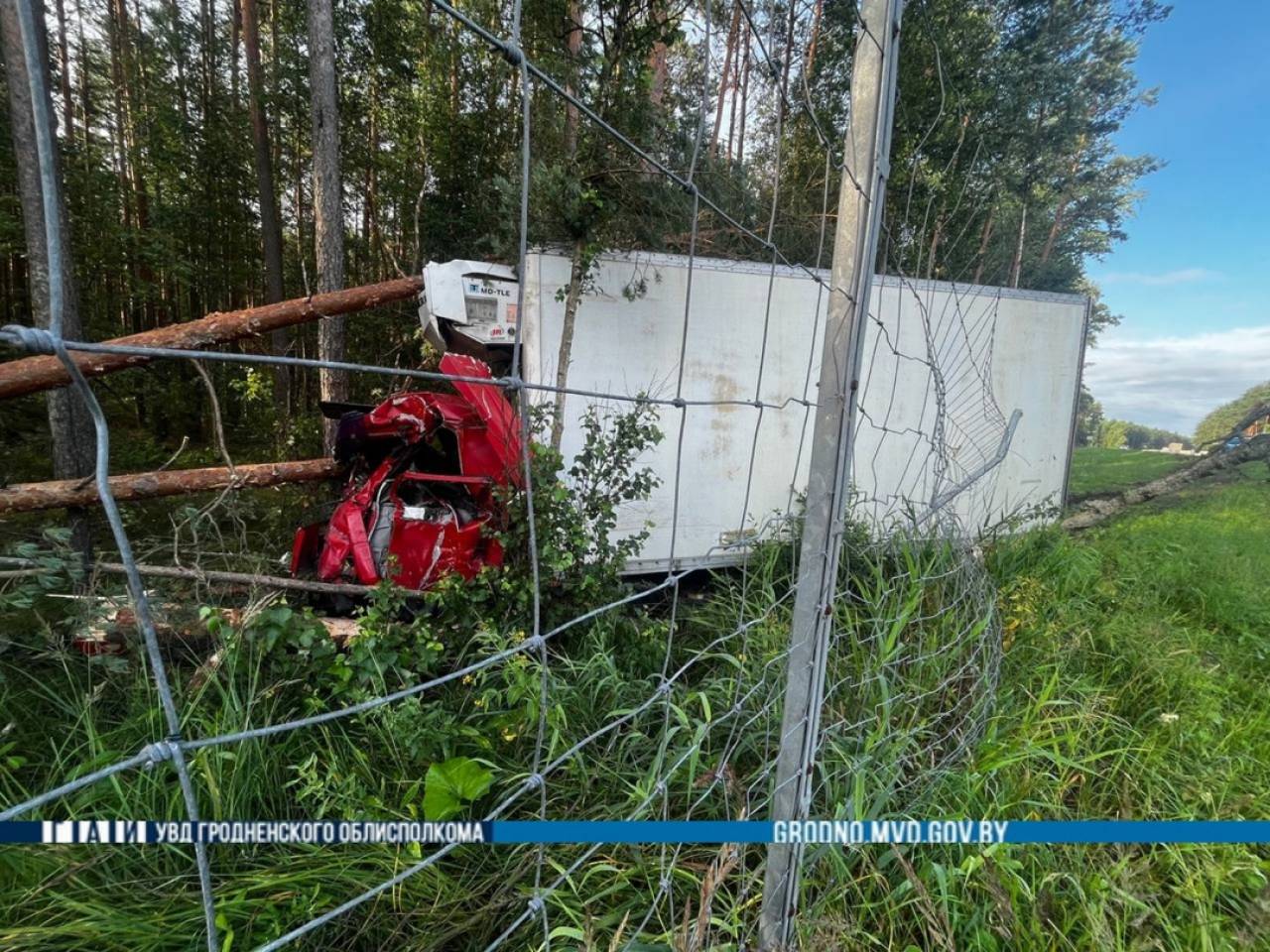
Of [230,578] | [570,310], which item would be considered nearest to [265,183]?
[570,310]

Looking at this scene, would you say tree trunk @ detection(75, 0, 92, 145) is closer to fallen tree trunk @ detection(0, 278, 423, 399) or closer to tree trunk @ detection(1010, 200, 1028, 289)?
fallen tree trunk @ detection(0, 278, 423, 399)

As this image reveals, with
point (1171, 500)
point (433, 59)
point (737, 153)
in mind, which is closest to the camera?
point (737, 153)

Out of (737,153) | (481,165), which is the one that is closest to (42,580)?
(737,153)

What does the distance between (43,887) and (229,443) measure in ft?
23.1

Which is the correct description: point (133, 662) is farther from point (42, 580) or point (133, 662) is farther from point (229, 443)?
point (229, 443)

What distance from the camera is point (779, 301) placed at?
3.65 m

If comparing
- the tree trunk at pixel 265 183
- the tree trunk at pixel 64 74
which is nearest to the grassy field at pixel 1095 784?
the tree trunk at pixel 265 183

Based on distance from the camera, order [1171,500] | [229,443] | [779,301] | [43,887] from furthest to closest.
Result: [229,443] → [1171,500] → [779,301] → [43,887]

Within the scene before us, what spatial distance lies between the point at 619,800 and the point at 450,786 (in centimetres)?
48

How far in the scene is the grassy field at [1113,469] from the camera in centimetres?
582

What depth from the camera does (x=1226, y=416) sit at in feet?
22.1

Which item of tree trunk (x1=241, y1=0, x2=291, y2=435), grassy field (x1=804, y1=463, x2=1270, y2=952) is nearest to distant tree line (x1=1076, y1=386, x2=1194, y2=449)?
grassy field (x1=804, y1=463, x2=1270, y2=952)

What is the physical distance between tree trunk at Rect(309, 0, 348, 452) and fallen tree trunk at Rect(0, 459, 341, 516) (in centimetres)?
134

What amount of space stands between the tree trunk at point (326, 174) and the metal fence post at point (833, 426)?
440cm
